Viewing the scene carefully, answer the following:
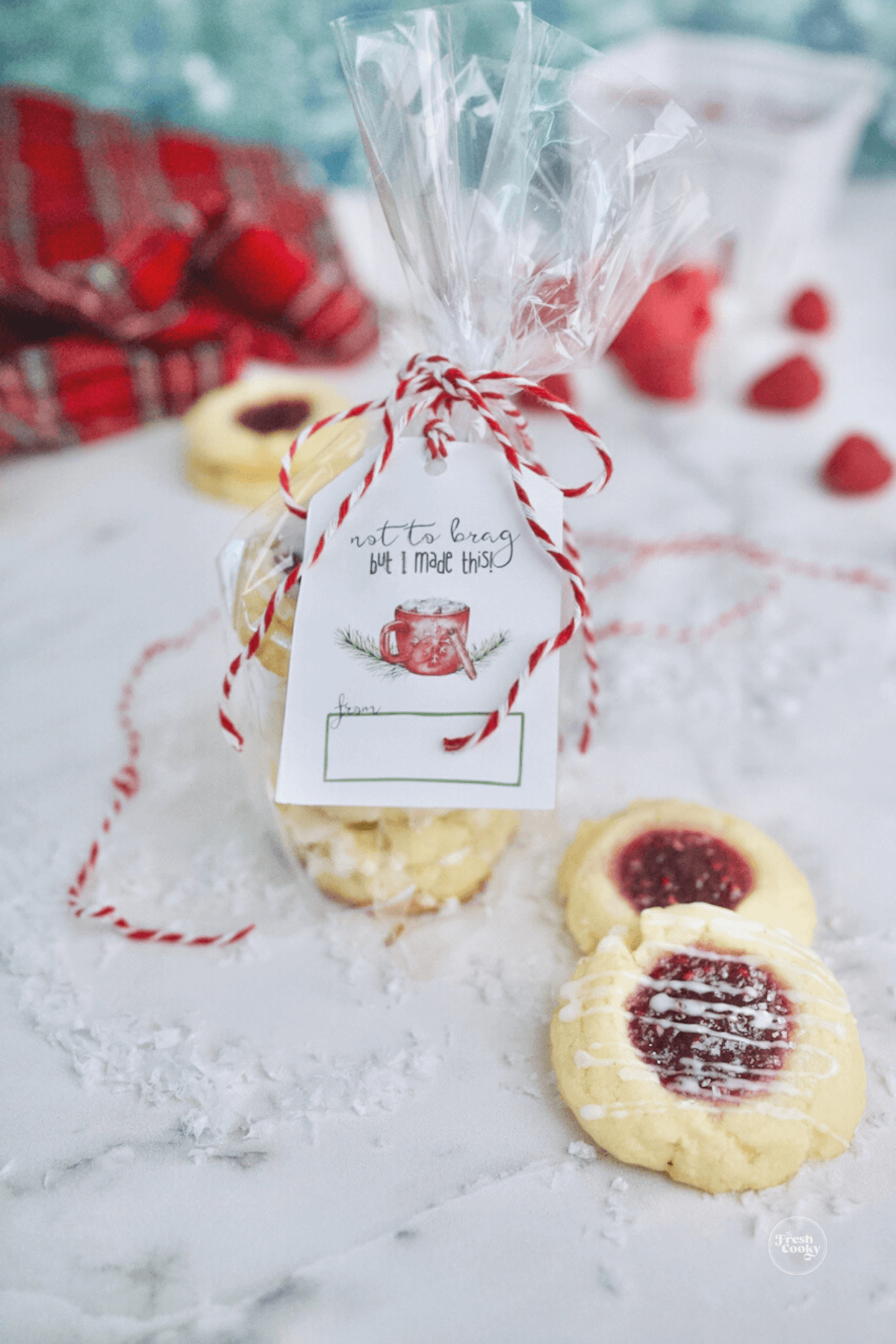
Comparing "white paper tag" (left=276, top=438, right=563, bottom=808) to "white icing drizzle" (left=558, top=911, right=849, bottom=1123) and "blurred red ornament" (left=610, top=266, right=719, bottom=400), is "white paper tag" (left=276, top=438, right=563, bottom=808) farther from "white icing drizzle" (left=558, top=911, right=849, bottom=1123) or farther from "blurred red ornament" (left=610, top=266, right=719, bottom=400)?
"blurred red ornament" (left=610, top=266, right=719, bottom=400)

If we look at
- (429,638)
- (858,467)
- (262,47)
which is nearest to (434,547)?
(429,638)

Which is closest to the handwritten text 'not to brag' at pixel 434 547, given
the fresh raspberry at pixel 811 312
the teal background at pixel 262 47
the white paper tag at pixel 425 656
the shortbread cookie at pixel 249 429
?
the white paper tag at pixel 425 656

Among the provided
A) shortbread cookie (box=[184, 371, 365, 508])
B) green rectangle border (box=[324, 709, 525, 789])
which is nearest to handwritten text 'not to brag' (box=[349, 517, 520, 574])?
green rectangle border (box=[324, 709, 525, 789])

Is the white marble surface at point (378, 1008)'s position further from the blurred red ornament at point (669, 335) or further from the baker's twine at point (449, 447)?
the blurred red ornament at point (669, 335)

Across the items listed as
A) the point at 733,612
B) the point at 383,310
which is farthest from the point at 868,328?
the point at 383,310

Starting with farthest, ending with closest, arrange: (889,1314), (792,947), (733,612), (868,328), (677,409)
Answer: (868,328) < (677,409) < (733,612) < (792,947) < (889,1314)

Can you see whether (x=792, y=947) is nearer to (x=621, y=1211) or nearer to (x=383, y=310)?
(x=621, y=1211)
